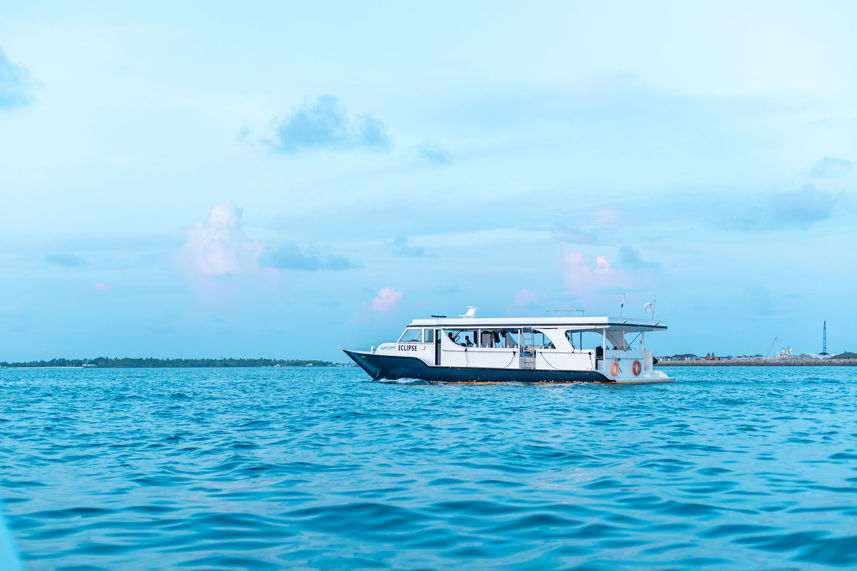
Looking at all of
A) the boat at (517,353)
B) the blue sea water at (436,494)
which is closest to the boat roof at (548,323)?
the boat at (517,353)

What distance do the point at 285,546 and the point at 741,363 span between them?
171862 millimetres

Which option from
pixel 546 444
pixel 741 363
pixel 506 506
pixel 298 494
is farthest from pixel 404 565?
pixel 741 363

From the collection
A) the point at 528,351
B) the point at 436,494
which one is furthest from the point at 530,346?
the point at 436,494

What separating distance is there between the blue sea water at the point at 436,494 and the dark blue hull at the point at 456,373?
18.9 metres

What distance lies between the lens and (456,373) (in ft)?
137

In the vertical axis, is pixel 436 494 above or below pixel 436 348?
below

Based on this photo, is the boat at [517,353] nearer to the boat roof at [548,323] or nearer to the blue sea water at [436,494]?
the boat roof at [548,323]

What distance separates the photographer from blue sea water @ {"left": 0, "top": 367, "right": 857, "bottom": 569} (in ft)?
24.4

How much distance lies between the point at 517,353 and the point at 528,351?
25.3 inches

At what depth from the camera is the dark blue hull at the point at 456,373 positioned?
40000mm

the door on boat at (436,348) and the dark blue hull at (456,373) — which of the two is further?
the door on boat at (436,348)

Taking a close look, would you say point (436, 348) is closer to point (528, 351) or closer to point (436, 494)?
point (528, 351)

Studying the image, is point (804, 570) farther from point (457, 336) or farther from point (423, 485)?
point (457, 336)

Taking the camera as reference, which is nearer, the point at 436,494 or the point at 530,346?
the point at 436,494
